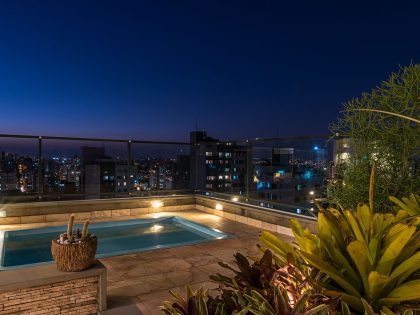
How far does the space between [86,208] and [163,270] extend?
351 cm

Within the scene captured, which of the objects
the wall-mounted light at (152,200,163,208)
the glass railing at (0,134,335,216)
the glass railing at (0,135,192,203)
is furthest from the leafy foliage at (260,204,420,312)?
the wall-mounted light at (152,200,163,208)

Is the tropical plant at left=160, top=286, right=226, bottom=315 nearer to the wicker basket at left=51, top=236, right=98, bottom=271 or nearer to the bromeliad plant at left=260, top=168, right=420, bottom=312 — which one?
the bromeliad plant at left=260, top=168, right=420, bottom=312

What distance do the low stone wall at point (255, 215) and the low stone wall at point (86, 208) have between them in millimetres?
675

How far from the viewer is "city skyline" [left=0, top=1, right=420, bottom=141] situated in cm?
1086

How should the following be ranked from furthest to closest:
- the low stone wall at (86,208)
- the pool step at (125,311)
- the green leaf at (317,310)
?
the low stone wall at (86,208)
the pool step at (125,311)
the green leaf at (317,310)

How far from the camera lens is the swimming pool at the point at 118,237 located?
4875 mm

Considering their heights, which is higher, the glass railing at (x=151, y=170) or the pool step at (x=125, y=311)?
the glass railing at (x=151, y=170)

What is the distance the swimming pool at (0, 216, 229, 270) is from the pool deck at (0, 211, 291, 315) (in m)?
0.34

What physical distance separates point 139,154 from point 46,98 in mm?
12416

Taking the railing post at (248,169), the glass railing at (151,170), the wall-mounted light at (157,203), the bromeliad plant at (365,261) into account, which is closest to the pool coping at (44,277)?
the bromeliad plant at (365,261)

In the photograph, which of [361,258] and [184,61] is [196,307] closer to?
[361,258]

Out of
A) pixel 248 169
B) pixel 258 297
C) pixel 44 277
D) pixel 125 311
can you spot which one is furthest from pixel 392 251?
pixel 248 169

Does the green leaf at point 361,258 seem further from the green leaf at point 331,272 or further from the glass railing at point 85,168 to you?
the glass railing at point 85,168

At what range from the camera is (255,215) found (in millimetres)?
6109
